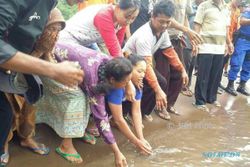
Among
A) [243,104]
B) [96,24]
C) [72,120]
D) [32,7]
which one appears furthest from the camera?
[243,104]

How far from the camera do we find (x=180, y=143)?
4.01 m

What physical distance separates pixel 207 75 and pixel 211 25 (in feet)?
2.28

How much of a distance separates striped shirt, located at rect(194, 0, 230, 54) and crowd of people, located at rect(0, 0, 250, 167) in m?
0.01

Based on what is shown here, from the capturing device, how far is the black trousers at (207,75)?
514 cm

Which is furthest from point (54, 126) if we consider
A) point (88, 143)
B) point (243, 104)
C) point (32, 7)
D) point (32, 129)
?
point (243, 104)

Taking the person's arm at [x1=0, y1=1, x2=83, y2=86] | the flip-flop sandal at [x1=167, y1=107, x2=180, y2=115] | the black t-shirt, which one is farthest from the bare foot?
the black t-shirt

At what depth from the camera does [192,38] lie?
4.55 metres

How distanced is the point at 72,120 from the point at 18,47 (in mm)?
1251

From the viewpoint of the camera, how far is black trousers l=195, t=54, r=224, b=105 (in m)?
5.14

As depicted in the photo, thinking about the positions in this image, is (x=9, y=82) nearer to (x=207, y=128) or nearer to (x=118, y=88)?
(x=118, y=88)

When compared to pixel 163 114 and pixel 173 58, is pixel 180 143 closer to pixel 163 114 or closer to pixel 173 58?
pixel 163 114

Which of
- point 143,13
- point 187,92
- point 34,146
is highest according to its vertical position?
point 143,13

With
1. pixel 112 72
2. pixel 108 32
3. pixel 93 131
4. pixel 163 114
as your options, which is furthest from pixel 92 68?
pixel 163 114

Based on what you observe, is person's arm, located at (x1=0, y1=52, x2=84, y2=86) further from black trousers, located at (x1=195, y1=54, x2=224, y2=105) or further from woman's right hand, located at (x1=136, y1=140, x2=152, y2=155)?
black trousers, located at (x1=195, y1=54, x2=224, y2=105)
